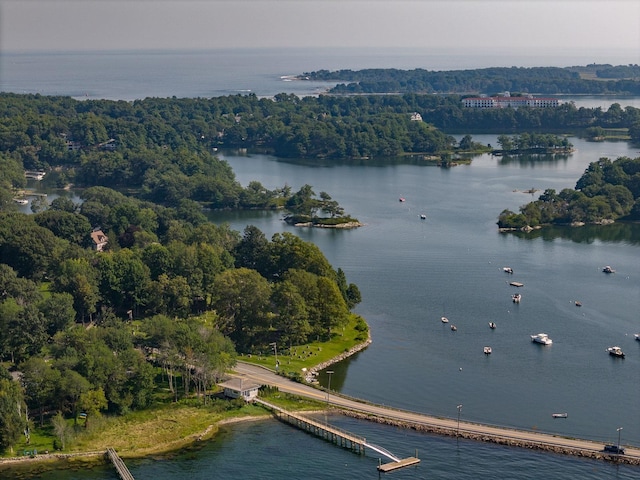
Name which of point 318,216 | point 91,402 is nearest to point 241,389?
point 91,402

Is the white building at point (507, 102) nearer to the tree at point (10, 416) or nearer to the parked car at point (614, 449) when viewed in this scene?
the parked car at point (614, 449)

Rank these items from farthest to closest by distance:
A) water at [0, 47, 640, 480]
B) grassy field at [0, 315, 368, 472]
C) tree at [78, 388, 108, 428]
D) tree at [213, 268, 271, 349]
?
tree at [213, 268, 271, 349], tree at [78, 388, 108, 428], grassy field at [0, 315, 368, 472], water at [0, 47, 640, 480]

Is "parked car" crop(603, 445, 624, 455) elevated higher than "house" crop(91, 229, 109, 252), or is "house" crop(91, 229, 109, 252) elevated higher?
"house" crop(91, 229, 109, 252)

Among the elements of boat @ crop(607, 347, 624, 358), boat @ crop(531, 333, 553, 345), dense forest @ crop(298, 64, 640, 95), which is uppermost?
dense forest @ crop(298, 64, 640, 95)

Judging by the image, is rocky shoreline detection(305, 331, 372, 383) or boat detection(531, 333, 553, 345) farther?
boat detection(531, 333, 553, 345)

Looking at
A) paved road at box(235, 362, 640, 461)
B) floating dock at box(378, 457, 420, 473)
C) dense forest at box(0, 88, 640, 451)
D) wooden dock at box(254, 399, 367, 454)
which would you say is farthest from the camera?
dense forest at box(0, 88, 640, 451)

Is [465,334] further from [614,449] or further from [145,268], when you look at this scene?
[145,268]

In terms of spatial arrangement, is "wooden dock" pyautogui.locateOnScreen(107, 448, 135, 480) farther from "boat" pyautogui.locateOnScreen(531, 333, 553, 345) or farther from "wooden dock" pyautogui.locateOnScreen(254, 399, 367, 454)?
"boat" pyautogui.locateOnScreen(531, 333, 553, 345)

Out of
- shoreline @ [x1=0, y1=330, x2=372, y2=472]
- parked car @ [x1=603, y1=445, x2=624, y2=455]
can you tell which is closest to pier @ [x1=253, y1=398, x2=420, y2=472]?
shoreline @ [x1=0, y1=330, x2=372, y2=472]
